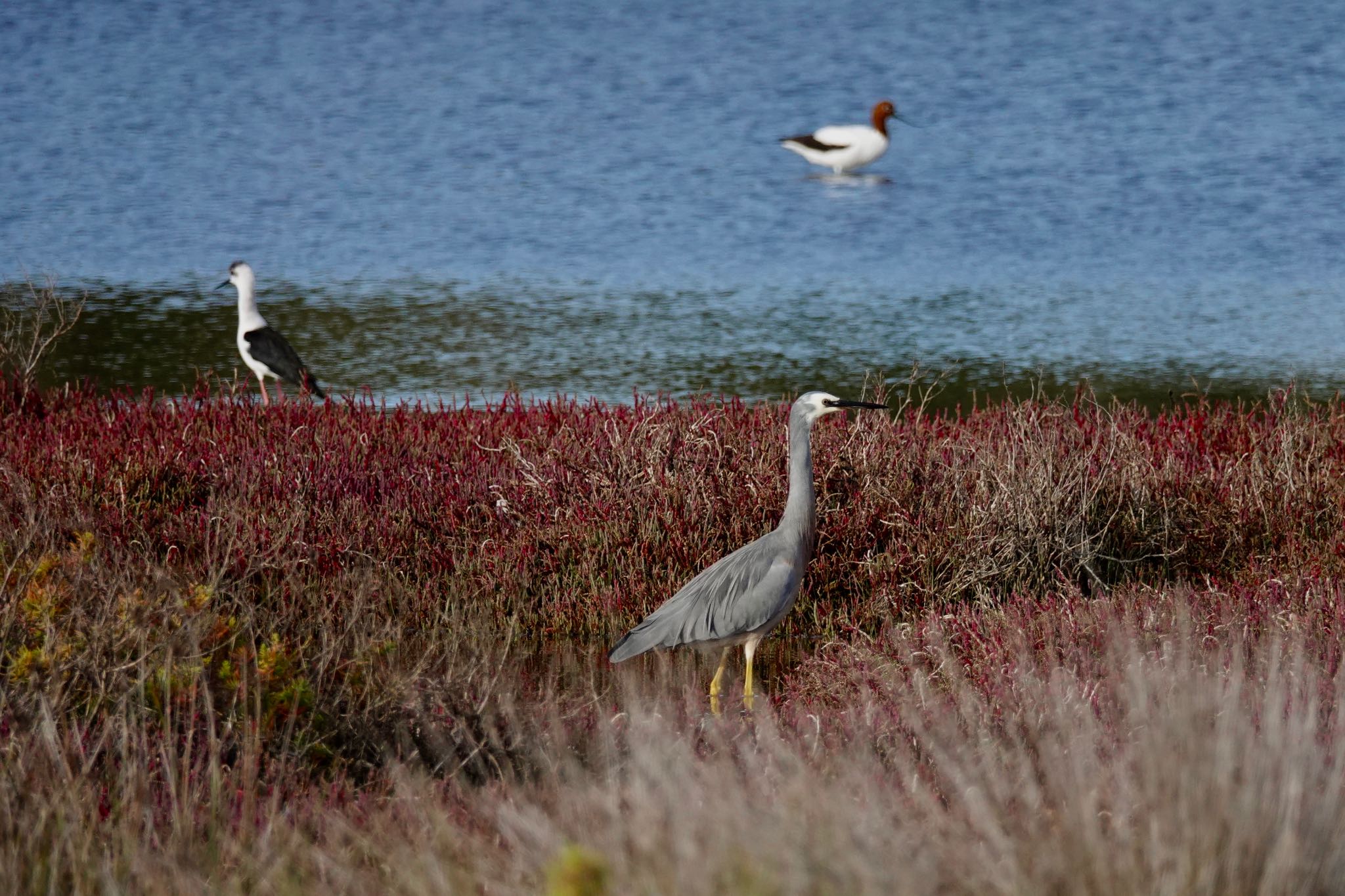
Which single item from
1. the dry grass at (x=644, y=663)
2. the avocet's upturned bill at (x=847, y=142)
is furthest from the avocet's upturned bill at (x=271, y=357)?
the avocet's upturned bill at (x=847, y=142)

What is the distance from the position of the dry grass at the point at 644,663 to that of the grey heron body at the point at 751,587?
30 cm

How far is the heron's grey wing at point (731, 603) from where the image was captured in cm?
553

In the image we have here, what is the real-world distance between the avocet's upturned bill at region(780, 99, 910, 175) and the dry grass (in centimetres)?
1505

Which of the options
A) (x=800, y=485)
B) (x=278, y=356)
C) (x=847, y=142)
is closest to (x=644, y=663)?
(x=800, y=485)

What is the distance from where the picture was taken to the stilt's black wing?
34.9 feet

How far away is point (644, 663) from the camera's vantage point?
22.4 feet

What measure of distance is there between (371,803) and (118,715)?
2.52 ft

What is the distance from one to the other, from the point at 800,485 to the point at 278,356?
6.16 metres

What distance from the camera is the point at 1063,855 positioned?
113 inches

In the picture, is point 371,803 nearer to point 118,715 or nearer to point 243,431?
point 118,715

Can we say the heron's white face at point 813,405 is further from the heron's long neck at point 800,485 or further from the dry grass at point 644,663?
the dry grass at point 644,663

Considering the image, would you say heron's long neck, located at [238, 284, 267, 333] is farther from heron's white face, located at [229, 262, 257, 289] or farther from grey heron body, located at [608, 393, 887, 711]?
grey heron body, located at [608, 393, 887, 711]

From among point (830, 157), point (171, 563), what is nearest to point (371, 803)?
point (171, 563)

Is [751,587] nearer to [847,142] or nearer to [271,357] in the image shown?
[271,357]
